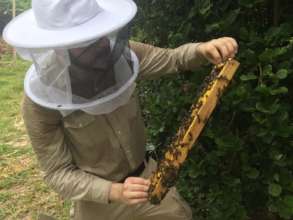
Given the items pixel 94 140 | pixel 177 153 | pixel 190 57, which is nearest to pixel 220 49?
pixel 190 57

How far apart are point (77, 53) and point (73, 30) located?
0.11 m

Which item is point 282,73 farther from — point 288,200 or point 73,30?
point 73,30

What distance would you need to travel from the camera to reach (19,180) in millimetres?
4172

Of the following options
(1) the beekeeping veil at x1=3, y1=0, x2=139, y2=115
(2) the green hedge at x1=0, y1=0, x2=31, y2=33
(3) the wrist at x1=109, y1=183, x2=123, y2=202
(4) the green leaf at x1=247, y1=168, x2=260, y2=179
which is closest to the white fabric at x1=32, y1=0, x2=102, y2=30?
(1) the beekeeping veil at x1=3, y1=0, x2=139, y2=115

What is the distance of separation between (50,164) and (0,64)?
730cm

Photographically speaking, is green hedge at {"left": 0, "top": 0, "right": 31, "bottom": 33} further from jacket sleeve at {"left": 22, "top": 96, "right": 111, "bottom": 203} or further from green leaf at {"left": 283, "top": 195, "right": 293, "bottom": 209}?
green leaf at {"left": 283, "top": 195, "right": 293, "bottom": 209}

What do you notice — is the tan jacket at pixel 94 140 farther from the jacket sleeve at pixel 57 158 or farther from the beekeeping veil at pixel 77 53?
the beekeeping veil at pixel 77 53

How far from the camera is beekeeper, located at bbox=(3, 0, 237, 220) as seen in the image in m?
1.75

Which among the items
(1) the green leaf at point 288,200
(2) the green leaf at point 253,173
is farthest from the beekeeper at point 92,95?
(1) the green leaf at point 288,200

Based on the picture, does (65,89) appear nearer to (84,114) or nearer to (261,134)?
(84,114)

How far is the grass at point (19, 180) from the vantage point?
3691mm

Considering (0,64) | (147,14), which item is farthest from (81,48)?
(0,64)

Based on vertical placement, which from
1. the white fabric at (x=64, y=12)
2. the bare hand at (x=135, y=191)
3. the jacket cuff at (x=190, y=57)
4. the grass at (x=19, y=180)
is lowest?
the grass at (x=19, y=180)

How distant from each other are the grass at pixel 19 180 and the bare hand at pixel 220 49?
2050 millimetres
